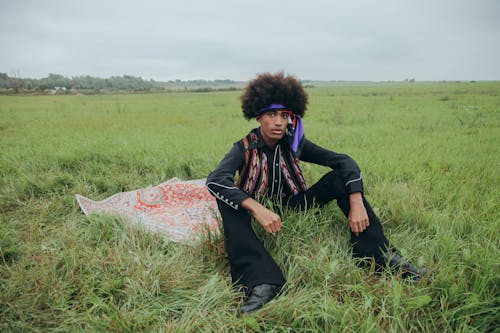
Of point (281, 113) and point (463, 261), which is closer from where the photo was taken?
point (463, 261)

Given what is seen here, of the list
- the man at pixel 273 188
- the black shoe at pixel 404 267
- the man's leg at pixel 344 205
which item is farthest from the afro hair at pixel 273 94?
the black shoe at pixel 404 267

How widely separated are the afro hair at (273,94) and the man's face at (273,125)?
0.10 metres

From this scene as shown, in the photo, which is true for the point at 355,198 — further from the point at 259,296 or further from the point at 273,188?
the point at 259,296

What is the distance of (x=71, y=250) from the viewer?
2316 mm

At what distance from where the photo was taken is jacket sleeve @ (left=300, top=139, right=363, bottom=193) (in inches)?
92.2

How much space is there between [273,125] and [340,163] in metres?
0.61

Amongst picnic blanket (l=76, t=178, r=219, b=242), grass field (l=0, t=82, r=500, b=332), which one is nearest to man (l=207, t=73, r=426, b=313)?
grass field (l=0, t=82, r=500, b=332)

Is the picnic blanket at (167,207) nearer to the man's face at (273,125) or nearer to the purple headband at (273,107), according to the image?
the man's face at (273,125)

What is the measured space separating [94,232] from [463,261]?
2849 millimetres

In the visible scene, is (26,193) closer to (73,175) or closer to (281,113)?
(73,175)

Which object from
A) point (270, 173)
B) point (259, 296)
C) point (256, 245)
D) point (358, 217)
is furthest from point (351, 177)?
point (259, 296)

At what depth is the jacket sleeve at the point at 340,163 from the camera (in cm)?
234

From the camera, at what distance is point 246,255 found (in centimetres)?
206

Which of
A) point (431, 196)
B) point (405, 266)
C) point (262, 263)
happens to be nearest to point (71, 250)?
point (262, 263)
